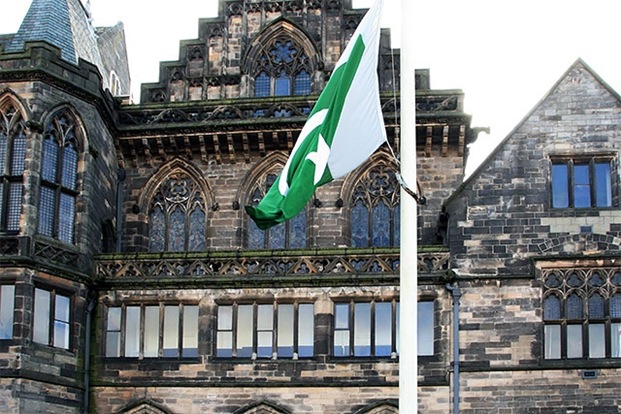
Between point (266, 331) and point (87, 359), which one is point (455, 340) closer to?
point (266, 331)

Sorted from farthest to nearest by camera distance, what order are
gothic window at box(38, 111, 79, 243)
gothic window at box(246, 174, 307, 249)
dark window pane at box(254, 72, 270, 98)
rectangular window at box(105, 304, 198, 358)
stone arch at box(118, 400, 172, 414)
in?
dark window pane at box(254, 72, 270, 98) → gothic window at box(246, 174, 307, 249) → rectangular window at box(105, 304, 198, 358) → stone arch at box(118, 400, 172, 414) → gothic window at box(38, 111, 79, 243)

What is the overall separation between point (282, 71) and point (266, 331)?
7.41m

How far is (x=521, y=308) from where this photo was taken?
2753 centimetres

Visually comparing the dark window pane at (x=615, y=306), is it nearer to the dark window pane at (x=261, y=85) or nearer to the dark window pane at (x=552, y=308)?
the dark window pane at (x=552, y=308)

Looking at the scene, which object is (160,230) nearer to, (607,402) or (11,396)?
(11,396)

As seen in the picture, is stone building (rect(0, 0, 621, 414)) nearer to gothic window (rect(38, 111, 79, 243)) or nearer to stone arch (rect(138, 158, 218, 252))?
gothic window (rect(38, 111, 79, 243))

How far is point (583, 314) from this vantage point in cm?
2722

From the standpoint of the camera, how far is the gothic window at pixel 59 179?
91.4ft

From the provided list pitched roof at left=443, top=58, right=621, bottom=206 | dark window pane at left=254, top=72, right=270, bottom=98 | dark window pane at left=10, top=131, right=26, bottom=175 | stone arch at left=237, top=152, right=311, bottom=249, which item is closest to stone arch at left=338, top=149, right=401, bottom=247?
stone arch at left=237, top=152, right=311, bottom=249

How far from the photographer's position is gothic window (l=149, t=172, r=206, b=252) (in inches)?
1238

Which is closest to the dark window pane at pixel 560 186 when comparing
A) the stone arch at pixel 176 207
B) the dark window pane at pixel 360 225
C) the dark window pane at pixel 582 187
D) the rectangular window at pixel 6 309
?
the dark window pane at pixel 582 187

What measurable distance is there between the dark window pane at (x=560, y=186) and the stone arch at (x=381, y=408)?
5914 mm

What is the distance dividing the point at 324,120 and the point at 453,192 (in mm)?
14321

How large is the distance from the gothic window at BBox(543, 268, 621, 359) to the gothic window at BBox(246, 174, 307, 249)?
6.65m
